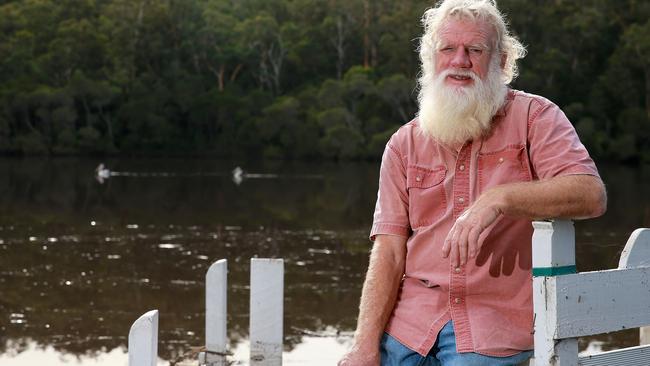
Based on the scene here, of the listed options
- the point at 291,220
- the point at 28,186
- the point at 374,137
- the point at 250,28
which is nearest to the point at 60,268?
the point at 291,220

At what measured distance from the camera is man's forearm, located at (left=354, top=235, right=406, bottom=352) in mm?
2893

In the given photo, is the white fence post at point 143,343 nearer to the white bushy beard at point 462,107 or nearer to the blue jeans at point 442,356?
the blue jeans at point 442,356

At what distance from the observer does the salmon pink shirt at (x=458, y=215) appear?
2730 millimetres

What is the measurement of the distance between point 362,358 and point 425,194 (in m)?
0.43

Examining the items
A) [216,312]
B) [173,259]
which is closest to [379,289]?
[216,312]

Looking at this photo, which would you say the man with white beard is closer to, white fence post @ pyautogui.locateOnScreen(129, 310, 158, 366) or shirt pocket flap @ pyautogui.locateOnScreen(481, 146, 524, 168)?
shirt pocket flap @ pyautogui.locateOnScreen(481, 146, 524, 168)

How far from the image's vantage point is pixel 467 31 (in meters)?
2.87

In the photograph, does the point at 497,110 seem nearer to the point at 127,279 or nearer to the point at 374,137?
the point at 127,279

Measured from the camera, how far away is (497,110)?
2.86m

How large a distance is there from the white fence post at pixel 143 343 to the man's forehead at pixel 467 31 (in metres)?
1.95

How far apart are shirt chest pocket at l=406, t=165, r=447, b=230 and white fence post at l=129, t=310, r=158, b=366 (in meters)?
1.73

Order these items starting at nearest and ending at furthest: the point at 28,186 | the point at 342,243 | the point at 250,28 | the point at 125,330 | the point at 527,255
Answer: the point at 527,255, the point at 125,330, the point at 342,243, the point at 28,186, the point at 250,28

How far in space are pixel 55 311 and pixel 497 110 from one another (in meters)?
8.73

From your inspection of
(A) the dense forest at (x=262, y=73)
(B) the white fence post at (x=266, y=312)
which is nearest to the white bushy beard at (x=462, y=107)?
(B) the white fence post at (x=266, y=312)
